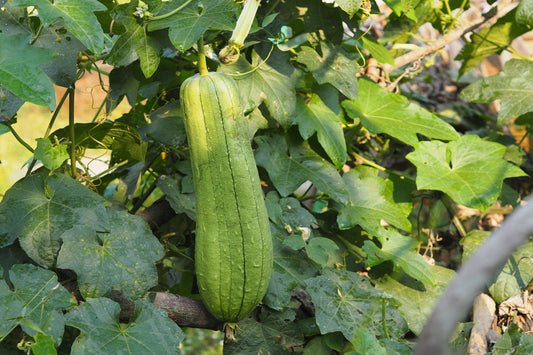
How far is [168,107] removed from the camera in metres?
1.54

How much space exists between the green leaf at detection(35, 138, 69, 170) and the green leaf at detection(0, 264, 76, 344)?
247 millimetres

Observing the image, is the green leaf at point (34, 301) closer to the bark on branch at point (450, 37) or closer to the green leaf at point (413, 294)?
the green leaf at point (413, 294)

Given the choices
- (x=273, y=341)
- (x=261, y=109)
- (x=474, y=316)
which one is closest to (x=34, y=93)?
(x=261, y=109)

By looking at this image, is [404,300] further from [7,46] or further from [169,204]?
[7,46]

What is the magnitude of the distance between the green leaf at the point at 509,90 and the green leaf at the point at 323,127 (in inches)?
27.1

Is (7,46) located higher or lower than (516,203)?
higher

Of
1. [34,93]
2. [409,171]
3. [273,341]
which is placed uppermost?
[34,93]

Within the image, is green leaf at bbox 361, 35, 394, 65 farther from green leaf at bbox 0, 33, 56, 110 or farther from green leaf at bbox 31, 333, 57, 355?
green leaf at bbox 31, 333, 57, 355

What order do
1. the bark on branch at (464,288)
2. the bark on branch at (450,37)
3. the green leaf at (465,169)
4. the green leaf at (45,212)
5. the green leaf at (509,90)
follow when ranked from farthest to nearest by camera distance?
the bark on branch at (450,37), the green leaf at (509,90), the green leaf at (465,169), the green leaf at (45,212), the bark on branch at (464,288)

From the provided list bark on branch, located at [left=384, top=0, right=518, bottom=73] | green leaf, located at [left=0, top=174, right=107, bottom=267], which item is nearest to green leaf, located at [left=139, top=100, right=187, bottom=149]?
green leaf, located at [left=0, top=174, right=107, bottom=267]

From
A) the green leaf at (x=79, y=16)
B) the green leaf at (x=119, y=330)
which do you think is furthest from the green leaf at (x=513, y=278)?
the green leaf at (x=79, y=16)

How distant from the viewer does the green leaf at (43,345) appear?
3.22 ft

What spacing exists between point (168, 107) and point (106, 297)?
2.02ft

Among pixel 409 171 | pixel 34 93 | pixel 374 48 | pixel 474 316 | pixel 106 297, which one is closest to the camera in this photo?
pixel 34 93
